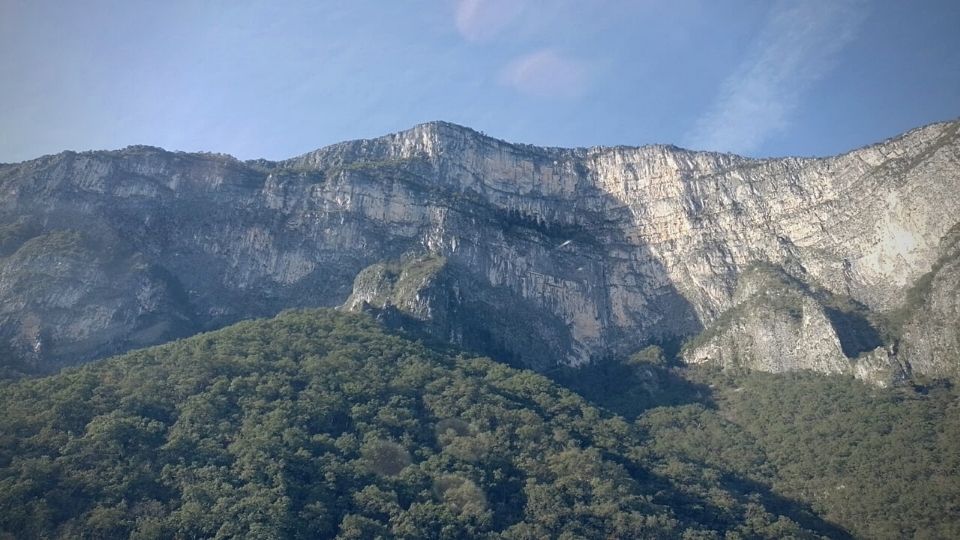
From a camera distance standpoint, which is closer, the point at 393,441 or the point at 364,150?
the point at 393,441

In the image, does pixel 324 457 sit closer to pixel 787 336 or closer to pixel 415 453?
pixel 415 453

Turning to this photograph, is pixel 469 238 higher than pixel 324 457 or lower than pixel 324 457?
higher

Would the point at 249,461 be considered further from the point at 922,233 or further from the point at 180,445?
the point at 922,233

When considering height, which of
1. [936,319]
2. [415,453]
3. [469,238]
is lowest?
[415,453]

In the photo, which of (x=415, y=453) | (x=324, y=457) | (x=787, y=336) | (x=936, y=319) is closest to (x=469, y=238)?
(x=787, y=336)

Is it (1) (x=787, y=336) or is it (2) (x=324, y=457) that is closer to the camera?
(2) (x=324, y=457)

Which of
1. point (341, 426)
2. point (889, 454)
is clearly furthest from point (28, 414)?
point (889, 454)

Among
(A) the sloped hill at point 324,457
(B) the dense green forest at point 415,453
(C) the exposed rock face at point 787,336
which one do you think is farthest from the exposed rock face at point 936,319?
(A) the sloped hill at point 324,457
